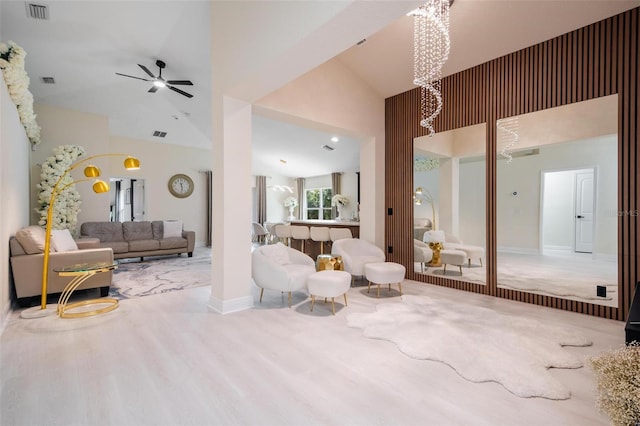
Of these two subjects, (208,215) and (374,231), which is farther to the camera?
(208,215)

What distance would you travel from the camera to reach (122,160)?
8.23 meters

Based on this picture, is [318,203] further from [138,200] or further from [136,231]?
[136,231]

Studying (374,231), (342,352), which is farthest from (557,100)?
(342,352)

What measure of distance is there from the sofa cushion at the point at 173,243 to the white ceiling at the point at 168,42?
3121 mm

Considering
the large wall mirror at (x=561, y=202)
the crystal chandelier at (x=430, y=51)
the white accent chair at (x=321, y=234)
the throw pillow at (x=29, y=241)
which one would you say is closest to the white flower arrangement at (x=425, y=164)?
the crystal chandelier at (x=430, y=51)

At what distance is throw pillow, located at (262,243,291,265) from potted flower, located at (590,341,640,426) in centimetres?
343

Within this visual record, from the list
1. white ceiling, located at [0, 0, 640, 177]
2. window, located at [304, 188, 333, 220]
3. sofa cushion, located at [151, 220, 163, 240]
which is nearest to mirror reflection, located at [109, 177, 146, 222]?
sofa cushion, located at [151, 220, 163, 240]

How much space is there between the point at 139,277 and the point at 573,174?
6.85 m

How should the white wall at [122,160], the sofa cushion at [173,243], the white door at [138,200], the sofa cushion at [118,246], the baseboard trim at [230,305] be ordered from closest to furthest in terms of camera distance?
the baseboard trim at [230,305] < the white wall at [122,160] < the sofa cushion at [118,246] < the sofa cushion at [173,243] < the white door at [138,200]

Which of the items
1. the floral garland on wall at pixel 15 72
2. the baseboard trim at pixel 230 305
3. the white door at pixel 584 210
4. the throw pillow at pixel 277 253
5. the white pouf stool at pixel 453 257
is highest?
the floral garland on wall at pixel 15 72

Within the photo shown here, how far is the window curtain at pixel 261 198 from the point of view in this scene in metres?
11.3

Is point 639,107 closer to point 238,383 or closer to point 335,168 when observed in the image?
point 238,383

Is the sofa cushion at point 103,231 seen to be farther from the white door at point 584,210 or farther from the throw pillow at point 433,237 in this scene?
the white door at point 584,210

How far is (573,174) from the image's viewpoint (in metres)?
3.75
